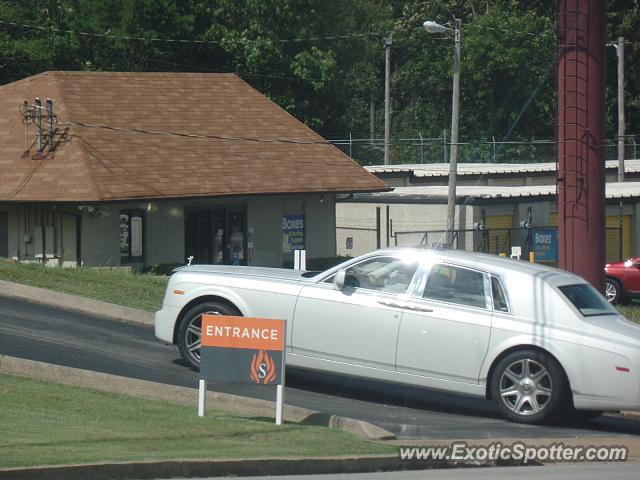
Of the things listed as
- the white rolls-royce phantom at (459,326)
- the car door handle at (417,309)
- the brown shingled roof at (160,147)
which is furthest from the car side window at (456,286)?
the brown shingled roof at (160,147)

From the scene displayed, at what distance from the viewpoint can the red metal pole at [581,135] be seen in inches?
698

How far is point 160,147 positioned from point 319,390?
2020 centimetres

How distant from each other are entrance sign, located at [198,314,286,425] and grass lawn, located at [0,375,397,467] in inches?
15.4

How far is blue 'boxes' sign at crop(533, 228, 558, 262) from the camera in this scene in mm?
34500

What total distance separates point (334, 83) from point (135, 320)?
132 feet

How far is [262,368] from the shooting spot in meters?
10.5

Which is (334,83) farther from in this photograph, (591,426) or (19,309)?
(591,426)

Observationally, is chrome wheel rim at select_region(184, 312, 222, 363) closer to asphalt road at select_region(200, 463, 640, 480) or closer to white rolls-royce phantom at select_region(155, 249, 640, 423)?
white rolls-royce phantom at select_region(155, 249, 640, 423)

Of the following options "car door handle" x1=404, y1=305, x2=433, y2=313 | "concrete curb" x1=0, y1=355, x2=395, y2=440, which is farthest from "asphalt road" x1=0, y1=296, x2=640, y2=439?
"car door handle" x1=404, y1=305, x2=433, y2=313

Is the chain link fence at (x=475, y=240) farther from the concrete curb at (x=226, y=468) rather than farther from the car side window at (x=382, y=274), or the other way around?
the concrete curb at (x=226, y=468)

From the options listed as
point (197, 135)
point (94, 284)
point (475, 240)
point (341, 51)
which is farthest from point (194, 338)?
point (341, 51)

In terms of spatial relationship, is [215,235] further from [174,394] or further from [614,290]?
[174,394]

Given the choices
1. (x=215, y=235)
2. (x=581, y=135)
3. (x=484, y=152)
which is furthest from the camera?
(x=484, y=152)

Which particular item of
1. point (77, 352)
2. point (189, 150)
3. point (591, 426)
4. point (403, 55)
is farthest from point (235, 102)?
point (403, 55)
